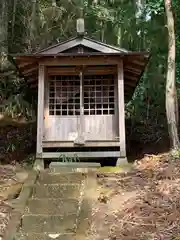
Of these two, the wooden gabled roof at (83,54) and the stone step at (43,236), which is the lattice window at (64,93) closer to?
the wooden gabled roof at (83,54)

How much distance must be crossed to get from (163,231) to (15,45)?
39.7 feet

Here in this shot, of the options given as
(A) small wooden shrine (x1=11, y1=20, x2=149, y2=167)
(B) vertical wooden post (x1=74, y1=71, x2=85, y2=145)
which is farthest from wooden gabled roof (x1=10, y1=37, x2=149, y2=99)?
(B) vertical wooden post (x1=74, y1=71, x2=85, y2=145)

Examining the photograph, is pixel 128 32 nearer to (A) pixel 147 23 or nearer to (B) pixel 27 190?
(A) pixel 147 23

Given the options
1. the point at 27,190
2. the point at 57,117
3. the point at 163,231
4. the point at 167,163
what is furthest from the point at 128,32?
the point at 163,231

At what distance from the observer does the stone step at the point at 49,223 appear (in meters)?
6.15

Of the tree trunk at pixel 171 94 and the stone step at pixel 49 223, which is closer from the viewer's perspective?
the stone step at pixel 49 223

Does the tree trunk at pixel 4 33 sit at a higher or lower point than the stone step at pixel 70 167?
higher

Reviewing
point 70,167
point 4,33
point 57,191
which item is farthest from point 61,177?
point 4,33

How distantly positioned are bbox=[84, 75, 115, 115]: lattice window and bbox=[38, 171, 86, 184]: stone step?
122 inches

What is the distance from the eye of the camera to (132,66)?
36.7 feet

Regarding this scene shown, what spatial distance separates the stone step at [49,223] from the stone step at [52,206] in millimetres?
162

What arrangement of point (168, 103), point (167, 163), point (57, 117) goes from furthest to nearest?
point (57, 117), point (168, 103), point (167, 163)

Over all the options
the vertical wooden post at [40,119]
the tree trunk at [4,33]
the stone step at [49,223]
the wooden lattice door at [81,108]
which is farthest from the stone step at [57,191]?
the tree trunk at [4,33]

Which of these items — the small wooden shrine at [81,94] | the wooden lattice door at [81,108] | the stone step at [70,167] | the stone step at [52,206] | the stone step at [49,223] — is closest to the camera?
the stone step at [49,223]
